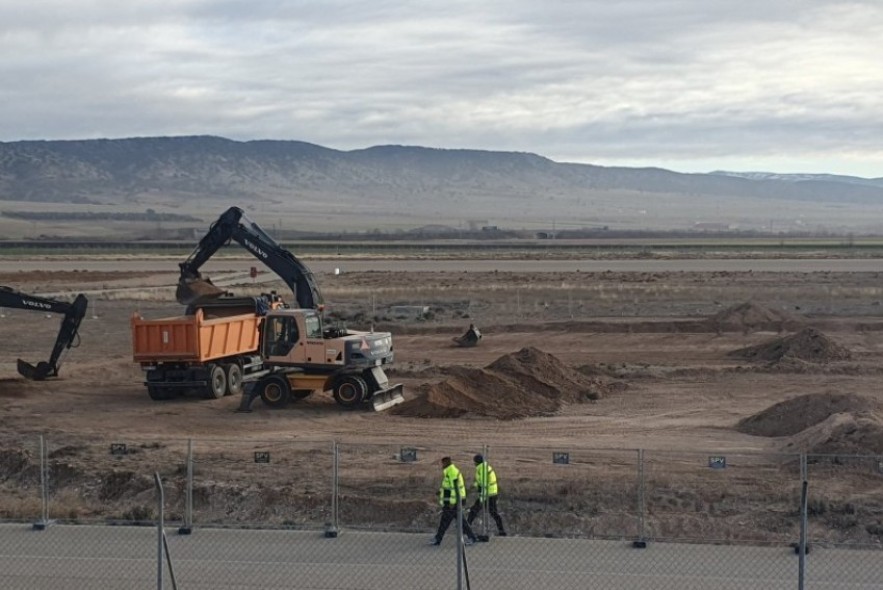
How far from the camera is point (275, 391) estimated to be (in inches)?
1166

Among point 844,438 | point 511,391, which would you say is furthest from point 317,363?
point 844,438

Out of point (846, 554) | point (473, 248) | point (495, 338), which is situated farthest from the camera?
point (473, 248)

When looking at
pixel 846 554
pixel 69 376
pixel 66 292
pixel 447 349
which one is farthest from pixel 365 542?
pixel 66 292

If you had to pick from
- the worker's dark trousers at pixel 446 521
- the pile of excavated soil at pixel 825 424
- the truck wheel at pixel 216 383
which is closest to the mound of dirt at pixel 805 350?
the pile of excavated soil at pixel 825 424

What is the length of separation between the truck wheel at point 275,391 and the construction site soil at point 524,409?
1.36 feet

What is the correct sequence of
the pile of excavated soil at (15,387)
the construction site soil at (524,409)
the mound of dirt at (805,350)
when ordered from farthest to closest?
the mound of dirt at (805,350), the pile of excavated soil at (15,387), the construction site soil at (524,409)

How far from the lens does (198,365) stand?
101 ft

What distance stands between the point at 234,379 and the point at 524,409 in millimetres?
7761

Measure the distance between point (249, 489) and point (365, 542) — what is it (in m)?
4.24

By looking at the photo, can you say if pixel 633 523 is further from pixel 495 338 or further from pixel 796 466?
pixel 495 338

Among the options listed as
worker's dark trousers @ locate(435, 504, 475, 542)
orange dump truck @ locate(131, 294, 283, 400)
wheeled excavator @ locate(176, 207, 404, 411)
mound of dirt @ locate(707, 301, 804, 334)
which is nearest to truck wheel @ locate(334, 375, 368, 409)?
wheeled excavator @ locate(176, 207, 404, 411)

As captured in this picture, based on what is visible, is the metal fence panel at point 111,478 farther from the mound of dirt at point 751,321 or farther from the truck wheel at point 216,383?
the mound of dirt at point 751,321

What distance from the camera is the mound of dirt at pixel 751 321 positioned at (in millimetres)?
45438

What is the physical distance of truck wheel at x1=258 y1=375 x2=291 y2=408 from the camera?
29.5 m
